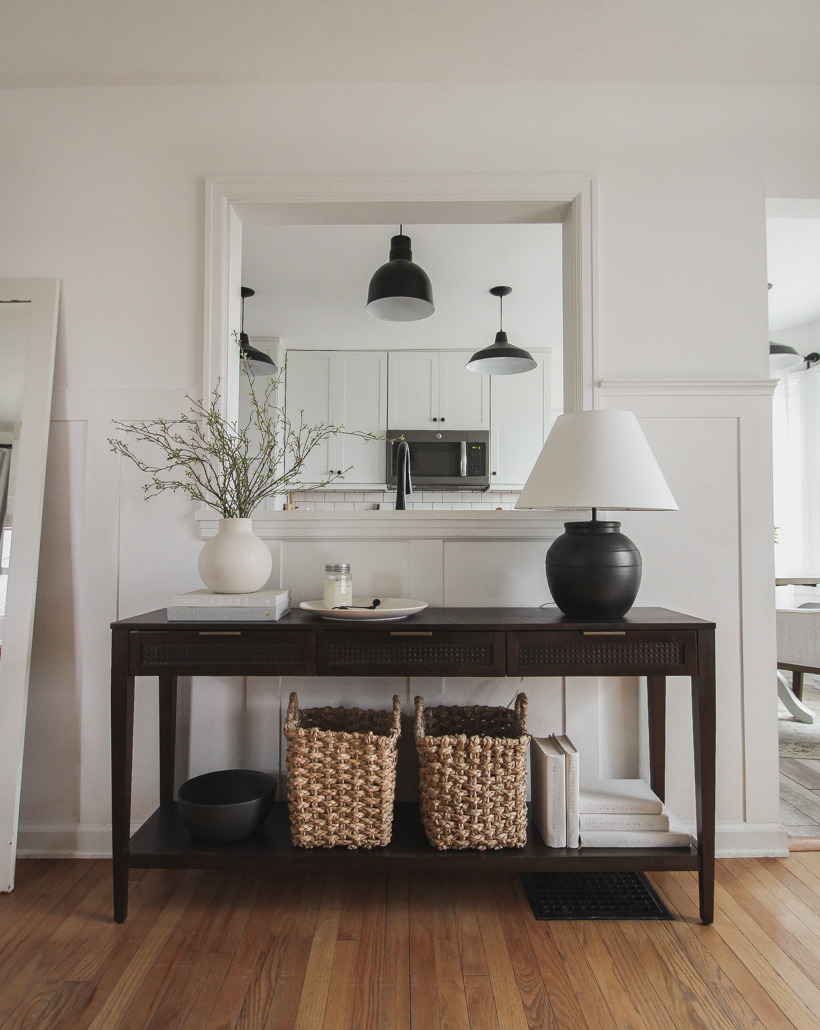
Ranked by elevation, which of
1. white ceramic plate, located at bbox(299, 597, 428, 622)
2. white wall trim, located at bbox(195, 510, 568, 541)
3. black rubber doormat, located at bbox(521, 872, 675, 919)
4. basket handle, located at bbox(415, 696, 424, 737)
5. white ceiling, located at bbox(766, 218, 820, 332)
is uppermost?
white ceiling, located at bbox(766, 218, 820, 332)

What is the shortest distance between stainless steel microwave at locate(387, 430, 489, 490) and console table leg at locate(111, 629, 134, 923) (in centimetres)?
347

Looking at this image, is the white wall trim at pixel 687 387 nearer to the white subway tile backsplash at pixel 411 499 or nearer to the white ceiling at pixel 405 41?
the white ceiling at pixel 405 41

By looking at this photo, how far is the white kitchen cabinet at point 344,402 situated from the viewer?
5.01 m

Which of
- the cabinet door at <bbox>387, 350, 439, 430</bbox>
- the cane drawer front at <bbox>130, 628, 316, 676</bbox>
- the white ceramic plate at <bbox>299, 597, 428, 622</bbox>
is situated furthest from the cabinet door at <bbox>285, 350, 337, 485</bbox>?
the cane drawer front at <bbox>130, 628, 316, 676</bbox>

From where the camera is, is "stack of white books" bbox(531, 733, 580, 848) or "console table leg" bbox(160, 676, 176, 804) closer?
"stack of white books" bbox(531, 733, 580, 848)

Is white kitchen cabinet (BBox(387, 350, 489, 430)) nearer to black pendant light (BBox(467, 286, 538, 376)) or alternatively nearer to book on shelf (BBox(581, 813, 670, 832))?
black pendant light (BBox(467, 286, 538, 376))

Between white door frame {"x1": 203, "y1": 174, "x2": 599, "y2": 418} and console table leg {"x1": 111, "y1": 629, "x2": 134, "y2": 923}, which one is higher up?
white door frame {"x1": 203, "y1": 174, "x2": 599, "y2": 418}

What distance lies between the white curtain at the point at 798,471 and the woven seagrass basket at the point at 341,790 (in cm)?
434

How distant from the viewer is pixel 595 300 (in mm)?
2053

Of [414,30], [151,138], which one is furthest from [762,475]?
[151,138]

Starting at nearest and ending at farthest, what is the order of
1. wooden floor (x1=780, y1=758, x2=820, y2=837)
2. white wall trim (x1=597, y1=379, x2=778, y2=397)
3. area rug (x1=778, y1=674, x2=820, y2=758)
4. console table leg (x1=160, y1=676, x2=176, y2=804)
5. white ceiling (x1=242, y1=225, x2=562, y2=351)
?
1. console table leg (x1=160, y1=676, x2=176, y2=804)
2. white wall trim (x1=597, y1=379, x2=778, y2=397)
3. wooden floor (x1=780, y1=758, x2=820, y2=837)
4. area rug (x1=778, y1=674, x2=820, y2=758)
5. white ceiling (x1=242, y1=225, x2=562, y2=351)

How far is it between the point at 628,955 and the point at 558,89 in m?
2.57

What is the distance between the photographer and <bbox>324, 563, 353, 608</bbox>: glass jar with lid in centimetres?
180

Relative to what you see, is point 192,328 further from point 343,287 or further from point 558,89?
point 343,287
